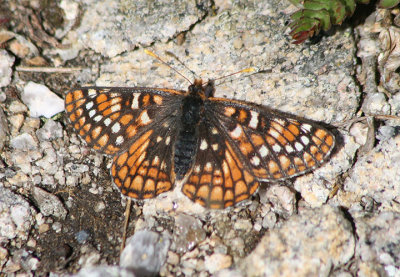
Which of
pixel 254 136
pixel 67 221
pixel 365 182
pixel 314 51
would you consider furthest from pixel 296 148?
pixel 67 221

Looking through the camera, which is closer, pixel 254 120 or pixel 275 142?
pixel 275 142

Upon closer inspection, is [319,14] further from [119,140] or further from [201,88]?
[119,140]

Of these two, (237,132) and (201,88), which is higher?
(201,88)

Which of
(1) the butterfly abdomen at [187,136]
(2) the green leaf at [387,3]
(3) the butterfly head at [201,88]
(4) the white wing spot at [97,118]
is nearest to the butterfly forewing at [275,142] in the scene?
(1) the butterfly abdomen at [187,136]

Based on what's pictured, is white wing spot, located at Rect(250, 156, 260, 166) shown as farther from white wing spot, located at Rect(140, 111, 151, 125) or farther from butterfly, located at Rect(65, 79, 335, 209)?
white wing spot, located at Rect(140, 111, 151, 125)

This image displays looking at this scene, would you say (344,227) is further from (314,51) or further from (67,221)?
(67,221)

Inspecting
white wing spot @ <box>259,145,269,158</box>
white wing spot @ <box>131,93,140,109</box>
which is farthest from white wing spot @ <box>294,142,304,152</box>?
white wing spot @ <box>131,93,140,109</box>

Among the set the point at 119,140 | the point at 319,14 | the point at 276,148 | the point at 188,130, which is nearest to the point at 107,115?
the point at 119,140
